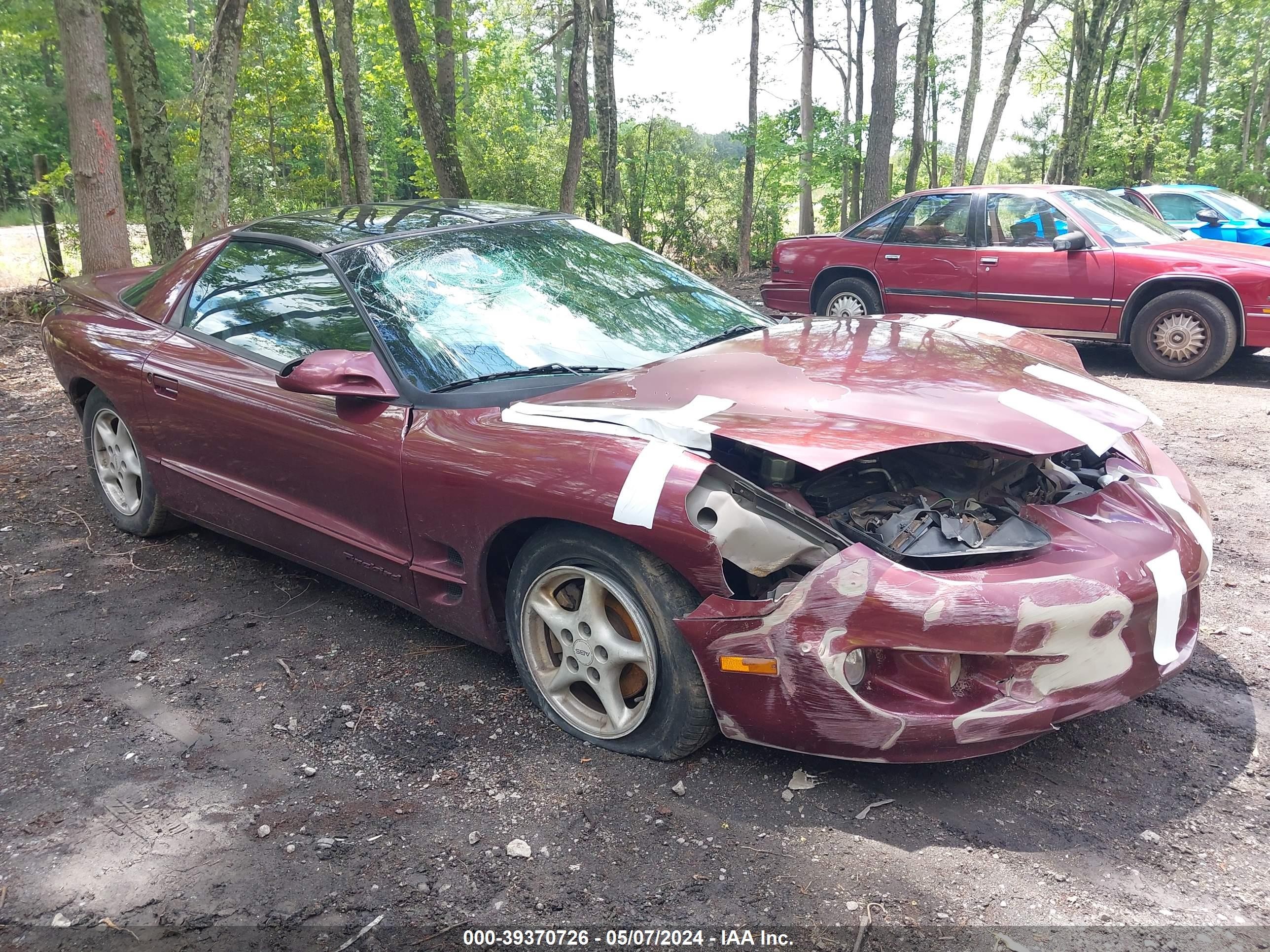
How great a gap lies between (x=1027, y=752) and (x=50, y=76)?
1766 inches

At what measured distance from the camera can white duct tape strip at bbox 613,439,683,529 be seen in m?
2.30

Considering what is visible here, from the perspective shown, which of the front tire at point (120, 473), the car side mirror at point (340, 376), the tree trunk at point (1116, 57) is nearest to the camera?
the car side mirror at point (340, 376)

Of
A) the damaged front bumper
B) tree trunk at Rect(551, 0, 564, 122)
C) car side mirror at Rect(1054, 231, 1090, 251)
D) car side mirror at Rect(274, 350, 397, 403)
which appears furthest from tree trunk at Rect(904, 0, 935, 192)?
tree trunk at Rect(551, 0, 564, 122)

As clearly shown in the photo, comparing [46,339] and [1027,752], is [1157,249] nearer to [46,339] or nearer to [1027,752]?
[1027,752]

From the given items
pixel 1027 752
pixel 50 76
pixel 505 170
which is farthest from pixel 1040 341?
pixel 50 76

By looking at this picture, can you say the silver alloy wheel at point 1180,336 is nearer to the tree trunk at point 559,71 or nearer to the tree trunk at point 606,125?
the tree trunk at point 606,125

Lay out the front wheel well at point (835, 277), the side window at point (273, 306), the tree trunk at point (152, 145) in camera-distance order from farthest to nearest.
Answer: the tree trunk at point (152, 145) < the front wheel well at point (835, 277) < the side window at point (273, 306)

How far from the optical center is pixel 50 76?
36.1 m

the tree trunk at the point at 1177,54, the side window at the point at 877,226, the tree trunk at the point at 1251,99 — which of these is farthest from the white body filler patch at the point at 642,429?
the tree trunk at the point at 1251,99

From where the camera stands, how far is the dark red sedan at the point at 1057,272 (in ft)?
23.2

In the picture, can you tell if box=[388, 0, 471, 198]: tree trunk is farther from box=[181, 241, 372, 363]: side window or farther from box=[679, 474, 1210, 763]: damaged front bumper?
box=[679, 474, 1210, 763]: damaged front bumper

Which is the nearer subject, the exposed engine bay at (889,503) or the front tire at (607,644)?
the exposed engine bay at (889,503)

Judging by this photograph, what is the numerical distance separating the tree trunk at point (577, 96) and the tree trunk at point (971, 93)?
1563cm

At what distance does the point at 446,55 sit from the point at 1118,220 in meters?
10.4
